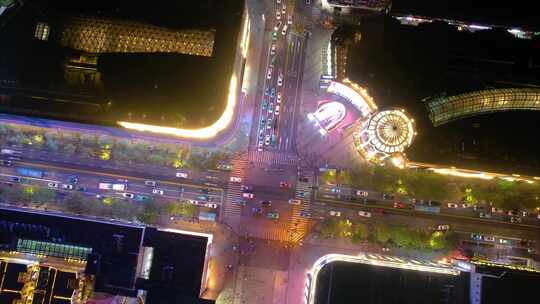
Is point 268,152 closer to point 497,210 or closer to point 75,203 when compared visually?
point 75,203

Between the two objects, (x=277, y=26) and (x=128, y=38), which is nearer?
(x=128, y=38)

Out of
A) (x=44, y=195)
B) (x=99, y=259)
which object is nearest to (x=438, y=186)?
(x=99, y=259)

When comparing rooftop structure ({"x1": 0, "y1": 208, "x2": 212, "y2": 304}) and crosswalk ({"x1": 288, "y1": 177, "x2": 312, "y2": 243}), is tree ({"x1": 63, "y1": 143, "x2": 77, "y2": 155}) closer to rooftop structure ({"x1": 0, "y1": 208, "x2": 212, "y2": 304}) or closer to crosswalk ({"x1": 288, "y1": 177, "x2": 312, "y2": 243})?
rooftop structure ({"x1": 0, "y1": 208, "x2": 212, "y2": 304})

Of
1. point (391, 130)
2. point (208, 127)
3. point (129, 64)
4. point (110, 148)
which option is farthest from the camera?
point (110, 148)

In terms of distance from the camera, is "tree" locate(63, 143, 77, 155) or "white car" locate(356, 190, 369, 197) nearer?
"white car" locate(356, 190, 369, 197)

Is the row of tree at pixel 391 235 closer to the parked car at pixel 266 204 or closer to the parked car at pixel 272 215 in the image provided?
the parked car at pixel 272 215

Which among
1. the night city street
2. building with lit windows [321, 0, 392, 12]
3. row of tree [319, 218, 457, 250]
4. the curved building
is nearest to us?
the night city street

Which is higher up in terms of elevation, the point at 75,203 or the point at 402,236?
the point at 402,236

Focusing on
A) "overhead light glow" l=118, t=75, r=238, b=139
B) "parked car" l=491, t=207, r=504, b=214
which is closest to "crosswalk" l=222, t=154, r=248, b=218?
"overhead light glow" l=118, t=75, r=238, b=139
